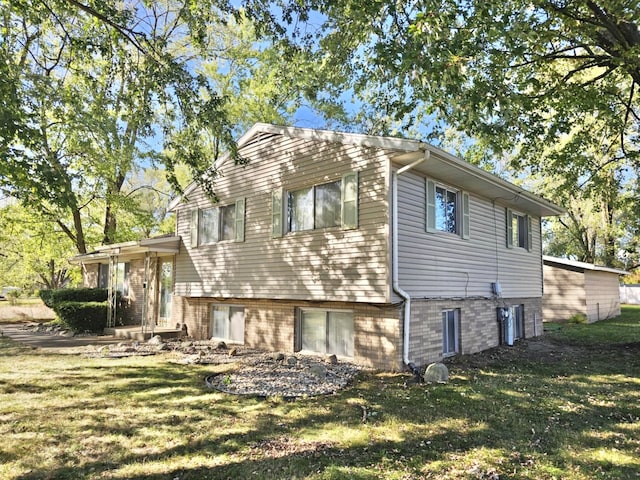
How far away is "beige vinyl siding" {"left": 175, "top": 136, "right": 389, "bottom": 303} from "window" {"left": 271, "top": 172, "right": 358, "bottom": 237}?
Result: 0.50 ft

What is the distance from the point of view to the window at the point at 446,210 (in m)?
8.92

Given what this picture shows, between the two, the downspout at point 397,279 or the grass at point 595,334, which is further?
the grass at point 595,334

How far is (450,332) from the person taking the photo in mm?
9641

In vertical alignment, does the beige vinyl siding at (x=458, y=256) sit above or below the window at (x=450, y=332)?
above

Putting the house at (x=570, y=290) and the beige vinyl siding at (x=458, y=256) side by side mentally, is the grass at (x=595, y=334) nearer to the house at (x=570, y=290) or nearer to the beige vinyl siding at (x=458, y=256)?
the house at (x=570, y=290)

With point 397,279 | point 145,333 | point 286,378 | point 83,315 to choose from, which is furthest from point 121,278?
point 397,279

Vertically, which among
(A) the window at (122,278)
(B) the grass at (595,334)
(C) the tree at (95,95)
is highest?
(C) the tree at (95,95)

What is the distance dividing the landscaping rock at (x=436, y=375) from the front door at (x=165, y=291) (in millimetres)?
9763

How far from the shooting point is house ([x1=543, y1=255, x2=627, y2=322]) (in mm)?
18625

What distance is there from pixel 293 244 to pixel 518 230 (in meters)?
7.72

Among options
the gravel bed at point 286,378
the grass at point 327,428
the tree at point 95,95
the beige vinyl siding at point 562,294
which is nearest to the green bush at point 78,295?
the tree at point 95,95

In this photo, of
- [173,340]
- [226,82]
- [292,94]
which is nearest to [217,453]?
[173,340]

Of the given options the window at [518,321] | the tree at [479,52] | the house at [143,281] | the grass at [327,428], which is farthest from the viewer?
the house at [143,281]

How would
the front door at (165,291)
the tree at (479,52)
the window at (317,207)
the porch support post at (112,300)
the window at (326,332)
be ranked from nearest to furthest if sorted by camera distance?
the tree at (479,52) < the window at (317,207) < the window at (326,332) < the front door at (165,291) < the porch support post at (112,300)
